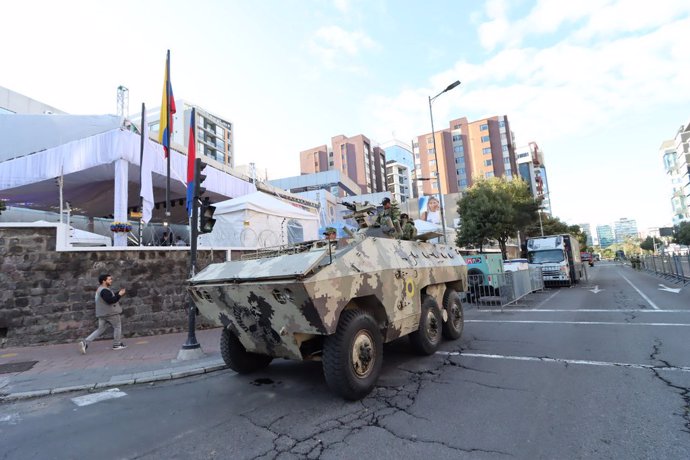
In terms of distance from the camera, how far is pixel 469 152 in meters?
80.8

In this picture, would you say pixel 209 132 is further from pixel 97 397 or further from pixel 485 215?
pixel 97 397

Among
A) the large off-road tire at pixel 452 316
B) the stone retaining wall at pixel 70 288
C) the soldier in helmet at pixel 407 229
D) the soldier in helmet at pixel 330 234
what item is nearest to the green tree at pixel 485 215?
the large off-road tire at pixel 452 316

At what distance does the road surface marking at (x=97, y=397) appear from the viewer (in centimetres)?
478

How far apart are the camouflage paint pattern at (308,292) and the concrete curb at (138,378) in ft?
4.22

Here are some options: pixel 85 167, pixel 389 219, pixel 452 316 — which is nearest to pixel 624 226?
pixel 452 316

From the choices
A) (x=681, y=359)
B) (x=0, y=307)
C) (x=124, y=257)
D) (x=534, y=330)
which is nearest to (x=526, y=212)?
(x=534, y=330)

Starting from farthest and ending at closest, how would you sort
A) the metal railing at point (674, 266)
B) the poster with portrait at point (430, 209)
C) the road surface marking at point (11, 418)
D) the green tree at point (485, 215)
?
the poster with portrait at point (430, 209) → the green tree at point (485, 215) → the metal railing at point (674, 266) → the road surface marking at point (11, 418)

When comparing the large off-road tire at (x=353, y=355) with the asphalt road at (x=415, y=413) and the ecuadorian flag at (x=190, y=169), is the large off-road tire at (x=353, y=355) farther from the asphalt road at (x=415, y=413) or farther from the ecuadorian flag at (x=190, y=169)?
the ecuadorian flag at (x=190, y=169)

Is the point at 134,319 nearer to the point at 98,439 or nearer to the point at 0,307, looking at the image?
the point at 0,307

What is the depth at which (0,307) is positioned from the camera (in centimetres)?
791

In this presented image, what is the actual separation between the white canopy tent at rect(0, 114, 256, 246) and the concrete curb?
6.79 metres

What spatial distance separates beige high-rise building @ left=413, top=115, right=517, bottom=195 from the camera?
78062 millimetres

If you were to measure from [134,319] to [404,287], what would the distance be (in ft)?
23.4

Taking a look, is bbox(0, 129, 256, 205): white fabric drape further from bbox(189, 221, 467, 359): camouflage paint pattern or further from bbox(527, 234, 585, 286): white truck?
bbox(527, 234, 585, 286): white truck
